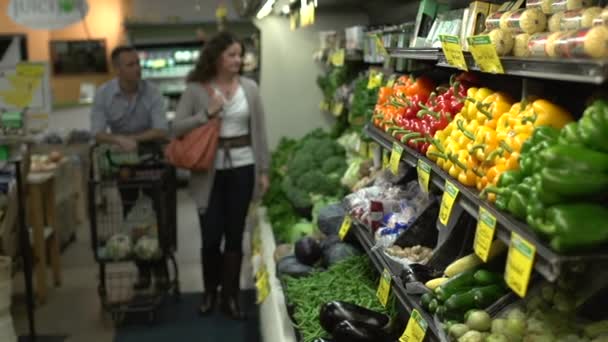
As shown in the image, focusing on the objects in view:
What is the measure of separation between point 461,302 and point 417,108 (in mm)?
1046

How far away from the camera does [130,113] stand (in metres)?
5.49

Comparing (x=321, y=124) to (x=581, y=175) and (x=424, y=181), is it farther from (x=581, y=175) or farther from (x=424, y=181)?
(x=581, y=175)

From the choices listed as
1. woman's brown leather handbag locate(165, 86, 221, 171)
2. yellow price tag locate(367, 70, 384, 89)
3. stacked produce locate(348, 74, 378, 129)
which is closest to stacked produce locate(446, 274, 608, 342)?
yellow price tag locate(367, 70, 384, 89)

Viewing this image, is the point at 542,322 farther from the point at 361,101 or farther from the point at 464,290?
the point at 361,101

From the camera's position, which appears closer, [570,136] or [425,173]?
[570,136]

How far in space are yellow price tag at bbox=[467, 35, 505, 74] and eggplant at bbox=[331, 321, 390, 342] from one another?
117 centimetres

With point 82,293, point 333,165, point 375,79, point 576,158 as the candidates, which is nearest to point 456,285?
point 576,158

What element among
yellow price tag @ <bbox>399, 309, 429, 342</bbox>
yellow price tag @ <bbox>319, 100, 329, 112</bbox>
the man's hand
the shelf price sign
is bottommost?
the shelf price sign

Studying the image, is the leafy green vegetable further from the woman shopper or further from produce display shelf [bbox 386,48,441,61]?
the woman shopper

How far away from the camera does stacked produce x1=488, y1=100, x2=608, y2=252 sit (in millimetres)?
1371

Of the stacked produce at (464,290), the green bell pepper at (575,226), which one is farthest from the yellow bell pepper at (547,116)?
the stacked produce at (464,290)

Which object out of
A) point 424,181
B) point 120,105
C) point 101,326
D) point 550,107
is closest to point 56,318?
point 101,326

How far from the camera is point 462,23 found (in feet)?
8.17

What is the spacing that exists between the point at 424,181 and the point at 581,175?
913 millimetres
